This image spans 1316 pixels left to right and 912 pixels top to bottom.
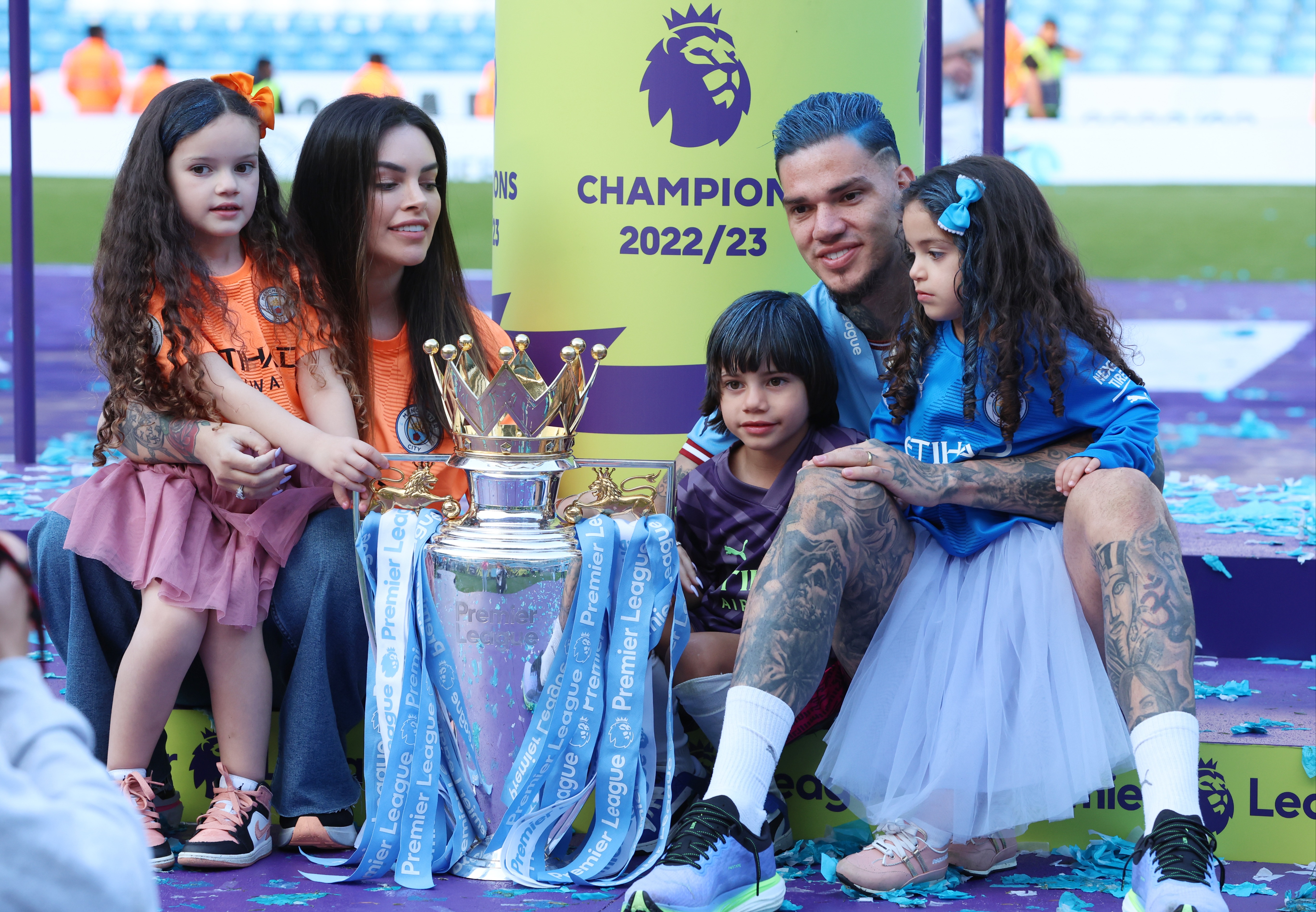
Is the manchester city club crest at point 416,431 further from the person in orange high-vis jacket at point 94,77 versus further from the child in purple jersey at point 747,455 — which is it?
the person in orange high-vis jacket at point 94,77

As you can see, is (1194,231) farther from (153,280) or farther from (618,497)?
(153,280)

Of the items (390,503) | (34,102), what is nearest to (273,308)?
(390,503)

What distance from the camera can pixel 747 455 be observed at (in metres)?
2.31

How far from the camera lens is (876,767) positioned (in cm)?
193

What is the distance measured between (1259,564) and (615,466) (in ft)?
4.69

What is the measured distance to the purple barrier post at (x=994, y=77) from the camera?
3090mm

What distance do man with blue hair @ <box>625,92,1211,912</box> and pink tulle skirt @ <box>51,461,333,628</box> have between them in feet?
2.19

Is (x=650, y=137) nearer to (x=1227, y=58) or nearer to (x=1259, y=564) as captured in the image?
(x=1259, y=564)

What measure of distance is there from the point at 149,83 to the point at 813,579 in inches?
602

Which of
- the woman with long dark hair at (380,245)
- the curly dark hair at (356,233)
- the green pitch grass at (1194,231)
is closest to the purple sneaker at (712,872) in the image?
the woman with long dark hair at (380,245)

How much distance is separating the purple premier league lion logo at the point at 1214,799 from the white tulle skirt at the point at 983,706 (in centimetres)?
22

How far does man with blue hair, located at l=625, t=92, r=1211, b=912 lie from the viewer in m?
1.69

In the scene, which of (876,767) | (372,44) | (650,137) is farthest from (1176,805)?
(372,44)

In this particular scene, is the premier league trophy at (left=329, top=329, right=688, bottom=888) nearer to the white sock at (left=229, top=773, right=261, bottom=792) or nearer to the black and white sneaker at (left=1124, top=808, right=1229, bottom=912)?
the white sock at (left=229, top=773, right=261, bottom=792)
